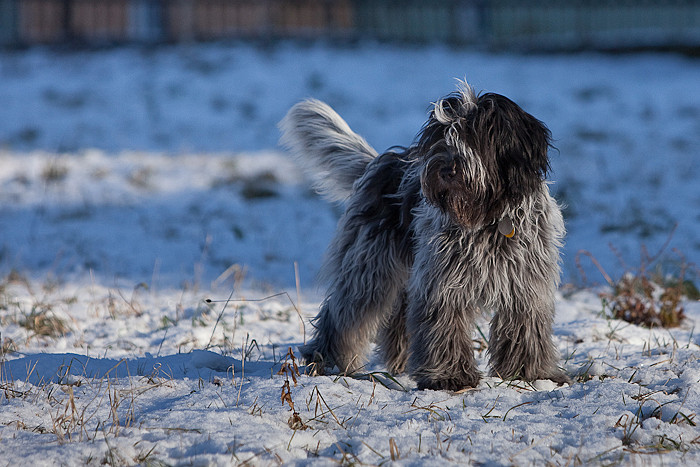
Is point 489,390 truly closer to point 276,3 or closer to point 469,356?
point 469,356

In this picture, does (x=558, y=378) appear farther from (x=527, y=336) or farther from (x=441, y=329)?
(x=441, y=329)

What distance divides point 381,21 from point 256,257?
442 inches

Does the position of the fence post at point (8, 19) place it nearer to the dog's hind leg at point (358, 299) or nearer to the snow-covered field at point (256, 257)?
the snow-covered field at point (256, 257)

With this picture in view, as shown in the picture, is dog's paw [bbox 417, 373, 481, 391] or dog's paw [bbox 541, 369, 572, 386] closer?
dog's paw [bbox 417, 373, 481, 391]

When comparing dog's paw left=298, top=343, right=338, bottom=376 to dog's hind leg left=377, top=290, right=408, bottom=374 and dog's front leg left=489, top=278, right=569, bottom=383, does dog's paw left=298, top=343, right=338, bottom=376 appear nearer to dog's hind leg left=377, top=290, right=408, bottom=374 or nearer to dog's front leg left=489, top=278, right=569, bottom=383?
dog's hind leg left=377, top=290, right=408, bottom=374

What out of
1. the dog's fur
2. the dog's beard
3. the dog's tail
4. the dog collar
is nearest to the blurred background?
the dog's tail

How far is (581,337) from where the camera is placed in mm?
4559

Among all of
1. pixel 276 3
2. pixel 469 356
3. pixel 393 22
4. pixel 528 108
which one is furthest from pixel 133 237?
pixel 393 22

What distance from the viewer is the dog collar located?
137 inches

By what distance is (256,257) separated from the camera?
811 centimetres

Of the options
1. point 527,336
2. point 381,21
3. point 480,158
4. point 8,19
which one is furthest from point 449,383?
point 8,19

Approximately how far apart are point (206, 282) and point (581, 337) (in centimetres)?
369

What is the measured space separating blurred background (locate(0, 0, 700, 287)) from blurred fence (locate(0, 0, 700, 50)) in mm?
44

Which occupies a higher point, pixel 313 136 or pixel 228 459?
pixel 313 136
